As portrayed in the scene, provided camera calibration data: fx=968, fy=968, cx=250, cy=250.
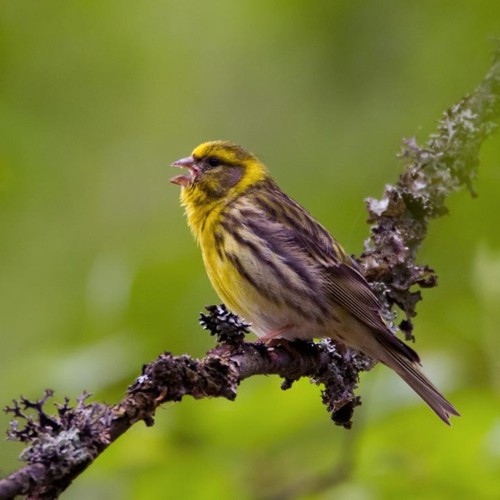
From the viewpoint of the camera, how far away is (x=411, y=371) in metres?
3.96

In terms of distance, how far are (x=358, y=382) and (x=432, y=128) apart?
1441 mm

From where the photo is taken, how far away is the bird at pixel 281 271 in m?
4.14

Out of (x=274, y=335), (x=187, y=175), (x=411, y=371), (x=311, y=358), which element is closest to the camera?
→ (x=311, y=358)

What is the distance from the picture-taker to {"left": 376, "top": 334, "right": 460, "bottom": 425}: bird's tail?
3402mm

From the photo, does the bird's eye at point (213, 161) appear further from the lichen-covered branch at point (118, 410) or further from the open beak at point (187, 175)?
the lichen-covered branch at point (118, 410)

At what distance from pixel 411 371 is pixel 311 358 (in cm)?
49

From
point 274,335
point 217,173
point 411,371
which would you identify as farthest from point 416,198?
point 217,173

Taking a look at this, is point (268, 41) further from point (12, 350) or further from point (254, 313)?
point (12, 350)

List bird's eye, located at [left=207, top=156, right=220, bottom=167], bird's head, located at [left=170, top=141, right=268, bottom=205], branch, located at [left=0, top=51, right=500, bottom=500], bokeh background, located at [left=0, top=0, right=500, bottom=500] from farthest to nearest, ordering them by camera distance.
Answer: bird's eye, located at [left=207, top=156, right=220, bottom=167]
bird's head, located at [left=170, top=141, right=268, bottom=205]
bokeh background, located at [left=0, top=0, right=500, bottom=500]
branch, located at [left=0, top=51, right=500, bottom=500]

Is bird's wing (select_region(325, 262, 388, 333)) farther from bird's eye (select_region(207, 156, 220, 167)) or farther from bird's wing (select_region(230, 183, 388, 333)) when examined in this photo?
bird's eye (select_region(207, 156, 220, 167))

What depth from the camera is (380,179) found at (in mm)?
4609

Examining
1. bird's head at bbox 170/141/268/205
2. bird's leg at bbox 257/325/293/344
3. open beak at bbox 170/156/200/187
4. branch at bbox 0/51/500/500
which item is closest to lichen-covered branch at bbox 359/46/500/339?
branch at bbox 0/51/500/500

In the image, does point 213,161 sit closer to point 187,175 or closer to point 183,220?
point 187,175

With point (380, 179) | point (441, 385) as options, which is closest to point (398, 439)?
point (441, 385)
